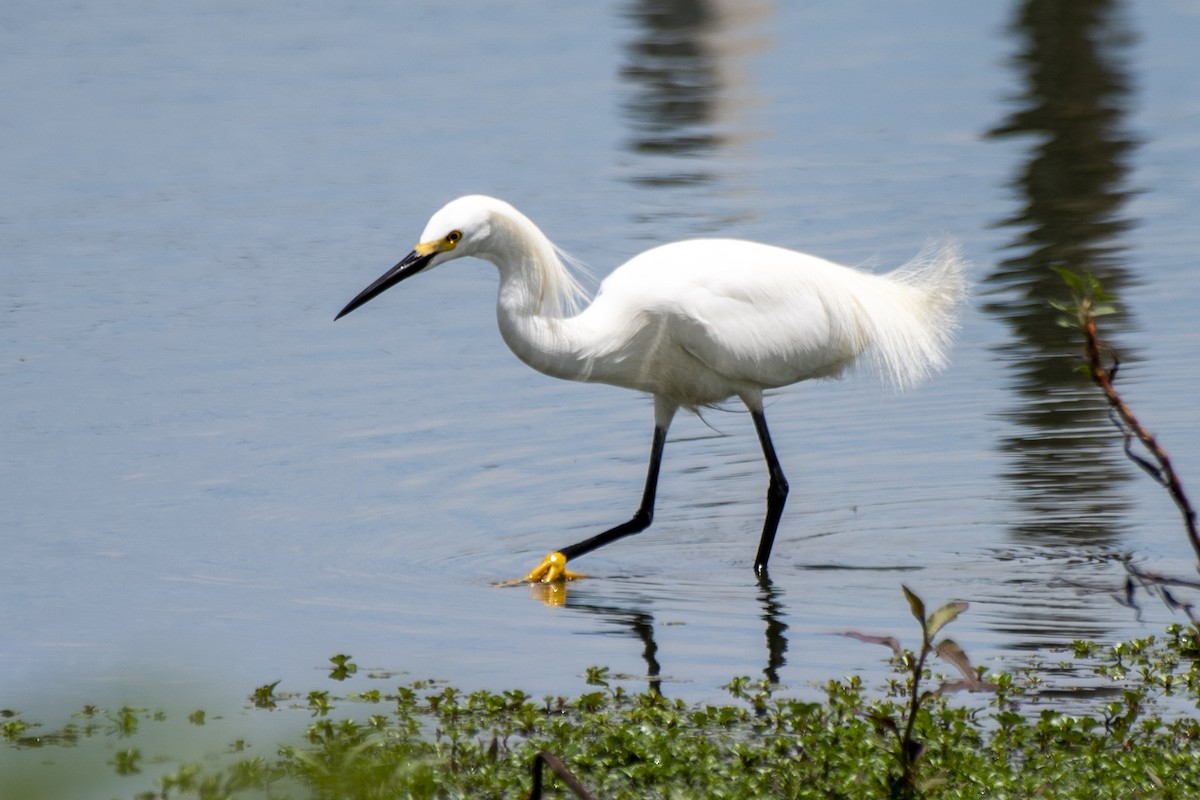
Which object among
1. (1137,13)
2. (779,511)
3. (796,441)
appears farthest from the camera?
(1137,13)

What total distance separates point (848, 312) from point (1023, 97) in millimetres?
A: 9478

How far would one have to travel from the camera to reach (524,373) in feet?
29.3

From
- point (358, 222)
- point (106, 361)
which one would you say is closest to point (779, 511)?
point (106, 361)

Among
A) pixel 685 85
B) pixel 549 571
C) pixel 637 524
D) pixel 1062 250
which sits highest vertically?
pixel 685 85

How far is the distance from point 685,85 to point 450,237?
1071cm

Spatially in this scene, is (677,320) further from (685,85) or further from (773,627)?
(685,85)

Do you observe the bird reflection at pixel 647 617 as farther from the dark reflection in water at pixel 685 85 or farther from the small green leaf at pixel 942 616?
the dark reflection in water at pixel 685 85

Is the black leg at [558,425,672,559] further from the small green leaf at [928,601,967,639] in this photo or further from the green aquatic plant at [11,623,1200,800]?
the small green leaf at [928,601,967,639]

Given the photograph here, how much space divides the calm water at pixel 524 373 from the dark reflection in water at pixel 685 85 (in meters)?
0.07

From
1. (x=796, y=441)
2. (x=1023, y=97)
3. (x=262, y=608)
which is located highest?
(x=1023, y=97)

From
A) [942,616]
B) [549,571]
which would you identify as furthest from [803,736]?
[549,571]

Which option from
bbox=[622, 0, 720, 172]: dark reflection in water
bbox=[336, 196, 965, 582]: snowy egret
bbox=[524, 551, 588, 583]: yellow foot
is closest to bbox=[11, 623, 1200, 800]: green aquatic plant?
bbox=[524, 551, 588, 583]: yellow foot

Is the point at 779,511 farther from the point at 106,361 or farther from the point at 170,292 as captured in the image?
the point at 170,292

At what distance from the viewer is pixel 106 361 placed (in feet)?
30.1
